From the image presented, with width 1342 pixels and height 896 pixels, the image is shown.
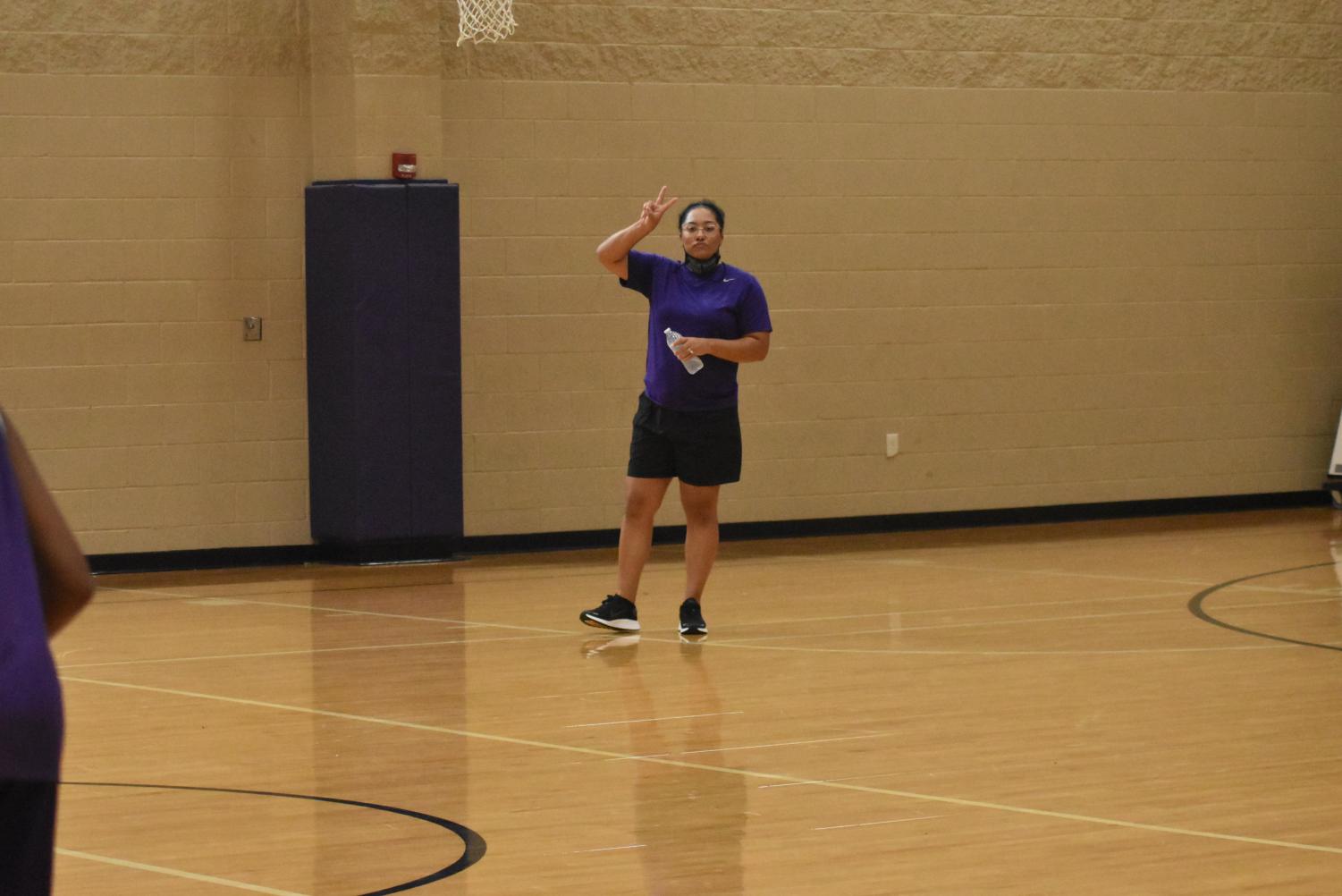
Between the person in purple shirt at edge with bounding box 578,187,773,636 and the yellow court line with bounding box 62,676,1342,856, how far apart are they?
67.1 inches

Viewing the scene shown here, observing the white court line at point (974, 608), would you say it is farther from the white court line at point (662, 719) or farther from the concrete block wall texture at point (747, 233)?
the concrete block wall texture at point (747, 233)

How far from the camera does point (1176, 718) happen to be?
19.9 ft

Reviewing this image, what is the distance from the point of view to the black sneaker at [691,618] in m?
7.66

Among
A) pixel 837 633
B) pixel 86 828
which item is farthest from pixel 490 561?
pixel 86 828

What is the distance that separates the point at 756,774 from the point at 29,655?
356 centimetres

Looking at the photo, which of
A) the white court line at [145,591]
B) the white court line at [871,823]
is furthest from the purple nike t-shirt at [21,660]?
the white court line at [145,591]

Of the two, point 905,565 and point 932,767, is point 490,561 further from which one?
point 932,767

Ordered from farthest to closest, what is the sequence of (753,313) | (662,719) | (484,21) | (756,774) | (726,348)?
1. (484,21)
2. (753,313)
3. (726,348)
4. (662,719)
5. (756,774)

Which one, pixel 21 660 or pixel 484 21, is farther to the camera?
pixel 484 21

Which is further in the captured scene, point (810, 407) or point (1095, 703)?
point (810, 407)

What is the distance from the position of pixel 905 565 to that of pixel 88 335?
4.36m

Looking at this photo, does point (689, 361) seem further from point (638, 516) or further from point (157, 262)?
point (157, 262)

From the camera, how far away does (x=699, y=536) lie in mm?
7645

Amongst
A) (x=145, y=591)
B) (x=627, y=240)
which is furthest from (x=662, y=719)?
(x=145, y=591)
